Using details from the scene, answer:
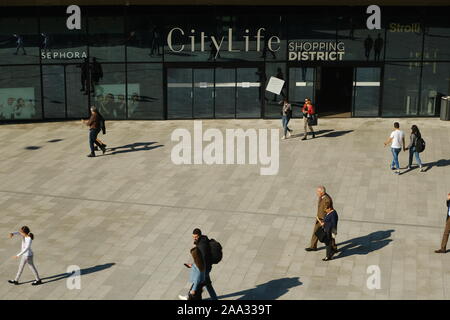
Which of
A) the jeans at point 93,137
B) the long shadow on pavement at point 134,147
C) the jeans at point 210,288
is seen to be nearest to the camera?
→ the jeans at point 210,288

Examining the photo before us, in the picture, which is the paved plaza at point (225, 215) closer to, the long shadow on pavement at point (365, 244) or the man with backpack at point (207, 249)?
the long shadow on pavement at point (365, 244)

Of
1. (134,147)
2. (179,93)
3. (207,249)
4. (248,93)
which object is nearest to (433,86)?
(248,93)

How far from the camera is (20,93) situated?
28812 millimetres

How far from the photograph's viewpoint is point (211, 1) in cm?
2689

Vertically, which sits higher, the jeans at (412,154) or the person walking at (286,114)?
the person walking at (286,114)

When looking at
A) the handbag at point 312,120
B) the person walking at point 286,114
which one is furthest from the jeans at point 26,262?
the handbag at point 312,120

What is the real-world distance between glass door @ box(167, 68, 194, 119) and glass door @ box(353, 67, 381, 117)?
666cm

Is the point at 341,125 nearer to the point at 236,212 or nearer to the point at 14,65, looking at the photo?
the point at 236,212

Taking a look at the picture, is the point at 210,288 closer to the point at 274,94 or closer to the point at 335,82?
the point at 274,94

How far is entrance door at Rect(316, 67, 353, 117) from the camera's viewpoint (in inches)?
1177

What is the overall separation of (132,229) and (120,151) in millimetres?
7315

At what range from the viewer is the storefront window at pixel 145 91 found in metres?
28.5

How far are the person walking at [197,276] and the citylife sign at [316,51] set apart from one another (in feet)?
55.4

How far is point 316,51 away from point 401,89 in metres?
3.83
